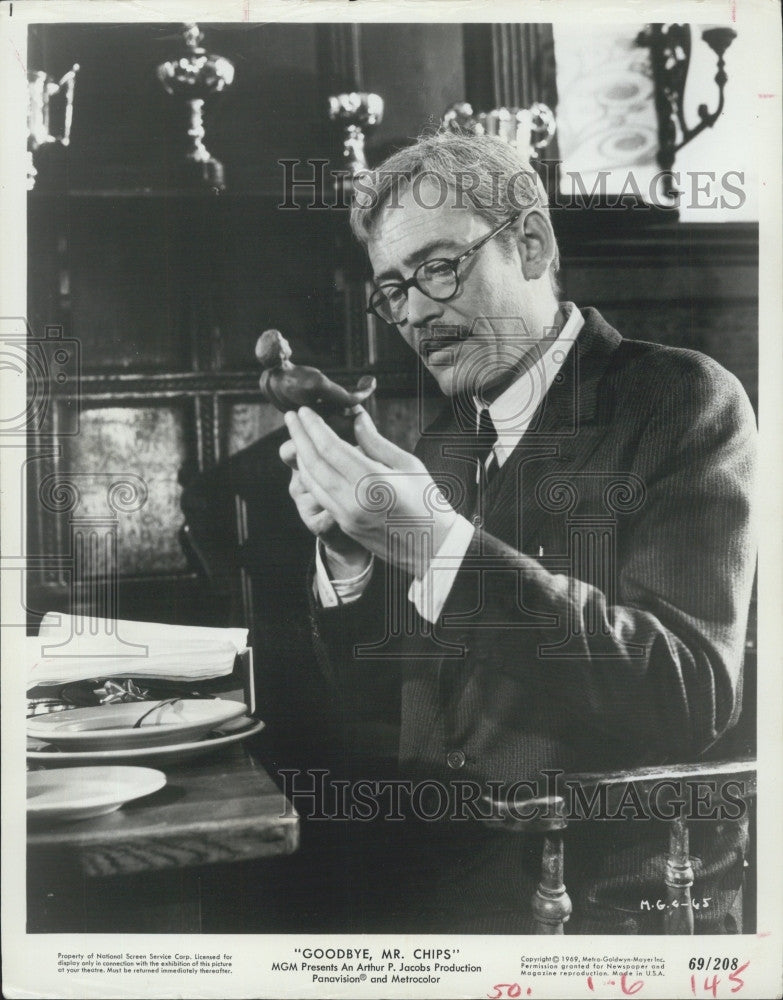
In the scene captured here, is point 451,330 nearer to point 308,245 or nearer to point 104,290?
point 308,245

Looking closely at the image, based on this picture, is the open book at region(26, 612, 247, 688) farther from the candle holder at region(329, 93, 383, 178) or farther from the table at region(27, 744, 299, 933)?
the candle holder at region(329, 93, 383, 178)

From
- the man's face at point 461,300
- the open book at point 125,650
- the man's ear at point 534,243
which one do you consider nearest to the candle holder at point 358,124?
the man's face at point 461,300

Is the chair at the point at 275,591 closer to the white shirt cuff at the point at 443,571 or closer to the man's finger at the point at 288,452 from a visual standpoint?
the man's finger at the point at 288,452

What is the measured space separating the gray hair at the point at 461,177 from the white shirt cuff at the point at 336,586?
2.46ft

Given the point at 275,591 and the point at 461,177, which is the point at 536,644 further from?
the point at 461,177

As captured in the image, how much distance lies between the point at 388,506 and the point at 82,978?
1.31m

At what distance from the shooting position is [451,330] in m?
1.94

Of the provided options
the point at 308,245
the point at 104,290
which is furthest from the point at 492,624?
the point at 104,290

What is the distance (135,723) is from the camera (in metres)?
1.92

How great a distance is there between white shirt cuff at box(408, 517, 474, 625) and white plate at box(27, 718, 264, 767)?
475 millimetres

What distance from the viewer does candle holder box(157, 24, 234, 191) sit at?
1966 millimetres

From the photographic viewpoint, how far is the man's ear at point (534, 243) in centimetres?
194

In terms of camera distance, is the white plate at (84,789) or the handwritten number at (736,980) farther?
the handwritten number at (736,980)

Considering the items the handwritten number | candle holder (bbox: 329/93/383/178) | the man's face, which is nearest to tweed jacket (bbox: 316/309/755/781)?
the man's face
